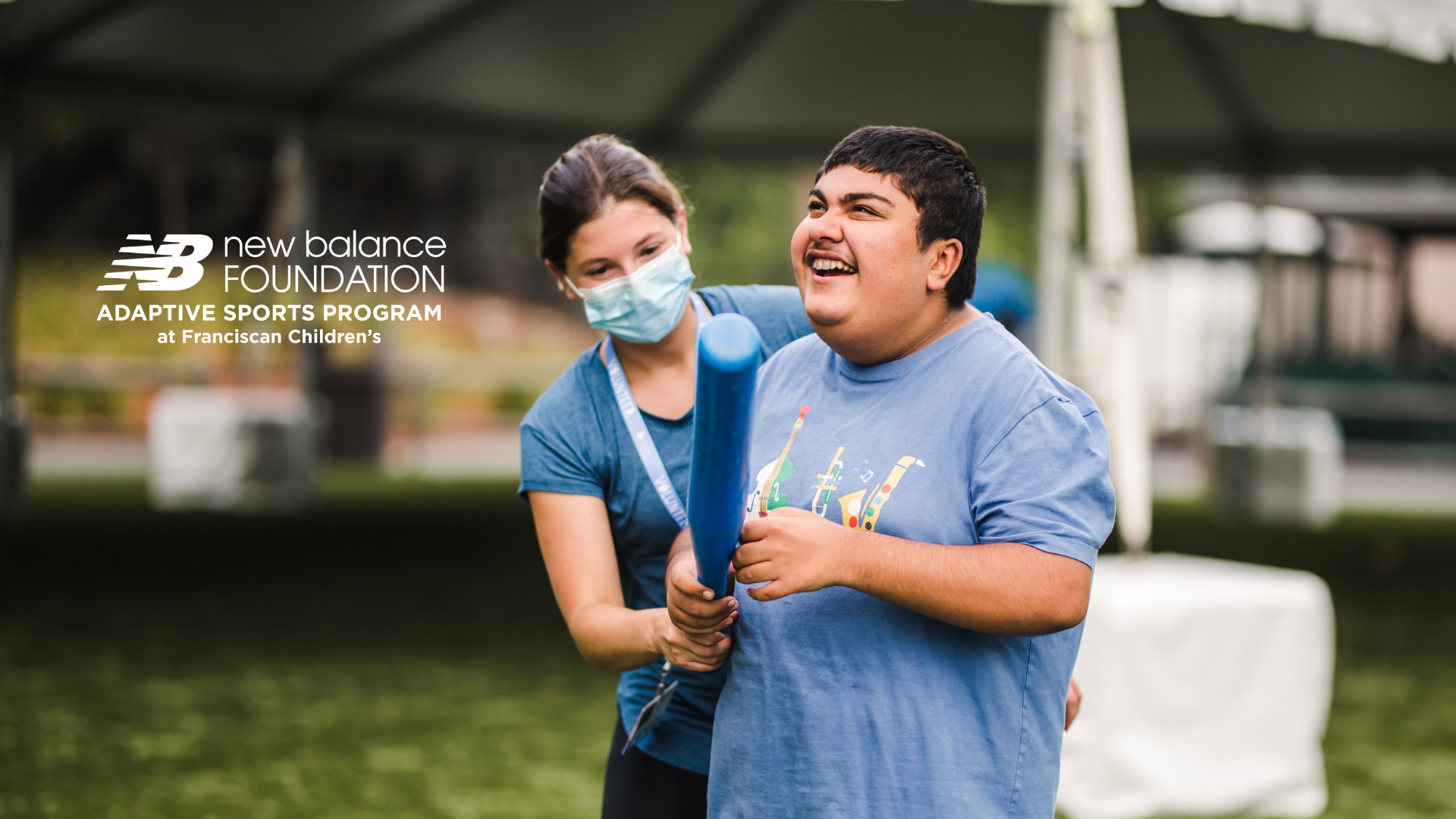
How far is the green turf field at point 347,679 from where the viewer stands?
4648 millimetres

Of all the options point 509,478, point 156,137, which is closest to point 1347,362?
point 509,478

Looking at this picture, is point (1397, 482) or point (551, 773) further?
point (1397, 482)

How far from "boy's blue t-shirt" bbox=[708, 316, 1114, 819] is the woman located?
41 cm

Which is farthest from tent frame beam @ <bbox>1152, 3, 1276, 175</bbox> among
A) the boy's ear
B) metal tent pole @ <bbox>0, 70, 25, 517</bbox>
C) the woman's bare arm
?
metal tent pole @ <bbox>0, 70, 25, 517</bbox>

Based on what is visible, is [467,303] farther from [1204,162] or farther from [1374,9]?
[1374,9]

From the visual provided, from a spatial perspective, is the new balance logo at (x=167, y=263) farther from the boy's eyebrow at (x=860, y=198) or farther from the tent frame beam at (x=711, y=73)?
the tent frame beam at (x=711, y=73)

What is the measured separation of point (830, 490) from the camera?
67.7 inches

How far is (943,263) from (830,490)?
307 millimetres

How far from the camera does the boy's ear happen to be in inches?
68.2

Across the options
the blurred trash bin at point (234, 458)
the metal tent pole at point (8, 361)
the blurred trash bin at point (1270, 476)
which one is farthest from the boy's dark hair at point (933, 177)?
the blurred trash bin at point (1270, 476)

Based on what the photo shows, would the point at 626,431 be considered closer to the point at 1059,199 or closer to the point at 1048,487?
the point at 1048,487

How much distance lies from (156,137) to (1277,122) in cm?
1482

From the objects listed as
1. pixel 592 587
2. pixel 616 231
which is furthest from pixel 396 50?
pixel 592 587

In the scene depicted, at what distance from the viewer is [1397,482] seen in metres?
19.2
